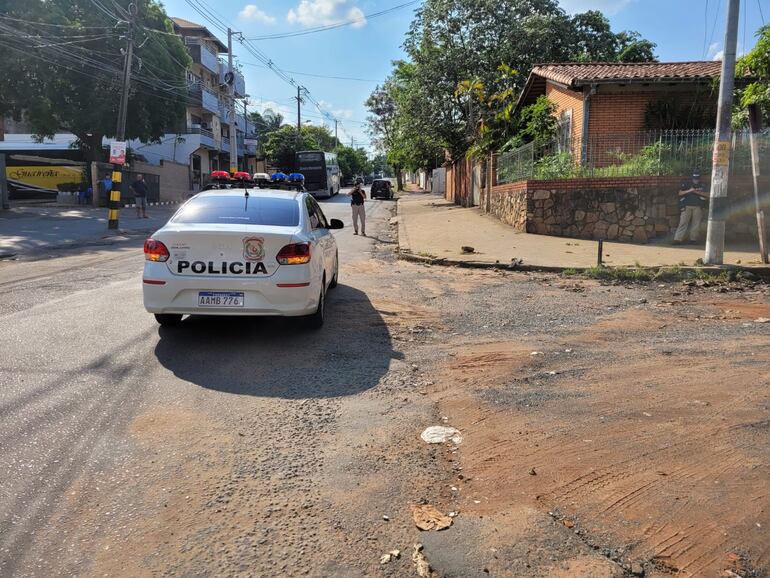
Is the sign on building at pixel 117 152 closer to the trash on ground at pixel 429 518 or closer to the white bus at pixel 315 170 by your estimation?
the trash on ground at pixel 429 518

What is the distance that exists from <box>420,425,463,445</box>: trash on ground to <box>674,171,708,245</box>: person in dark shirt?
11884 millimetres

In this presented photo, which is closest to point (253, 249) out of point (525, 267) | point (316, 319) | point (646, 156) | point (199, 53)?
point (316, 319)

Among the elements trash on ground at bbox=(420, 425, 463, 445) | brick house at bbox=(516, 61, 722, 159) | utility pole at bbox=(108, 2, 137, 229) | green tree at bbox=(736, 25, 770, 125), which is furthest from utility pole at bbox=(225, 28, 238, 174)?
trash on ground at bbox=(420, 425, 463, 445)

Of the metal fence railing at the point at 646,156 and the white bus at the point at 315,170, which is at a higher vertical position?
the white bus at the point at 315,170

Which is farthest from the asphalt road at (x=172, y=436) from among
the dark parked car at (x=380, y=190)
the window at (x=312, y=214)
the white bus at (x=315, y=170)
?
the dark parked car at (x=380, y=190)

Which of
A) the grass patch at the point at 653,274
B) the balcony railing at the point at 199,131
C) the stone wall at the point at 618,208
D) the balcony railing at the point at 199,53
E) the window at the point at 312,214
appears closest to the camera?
the window at the point at 312,214

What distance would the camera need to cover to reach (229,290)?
6051 mm

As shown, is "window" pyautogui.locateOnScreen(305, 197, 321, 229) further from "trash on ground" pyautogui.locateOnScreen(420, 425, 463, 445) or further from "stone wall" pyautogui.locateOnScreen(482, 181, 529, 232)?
"stone wall" pyautogui.locateOnScreen(482, 181, 529, 232)

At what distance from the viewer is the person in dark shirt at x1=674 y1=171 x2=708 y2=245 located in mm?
13797

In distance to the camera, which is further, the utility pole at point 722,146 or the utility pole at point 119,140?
the utility pole at point 119,140

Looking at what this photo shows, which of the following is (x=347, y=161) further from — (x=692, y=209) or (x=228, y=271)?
(x=228, y=271)

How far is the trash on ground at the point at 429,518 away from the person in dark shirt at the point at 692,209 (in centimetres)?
1286

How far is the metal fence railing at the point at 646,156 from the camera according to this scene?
1483cm

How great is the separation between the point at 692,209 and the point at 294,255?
1108 cm
